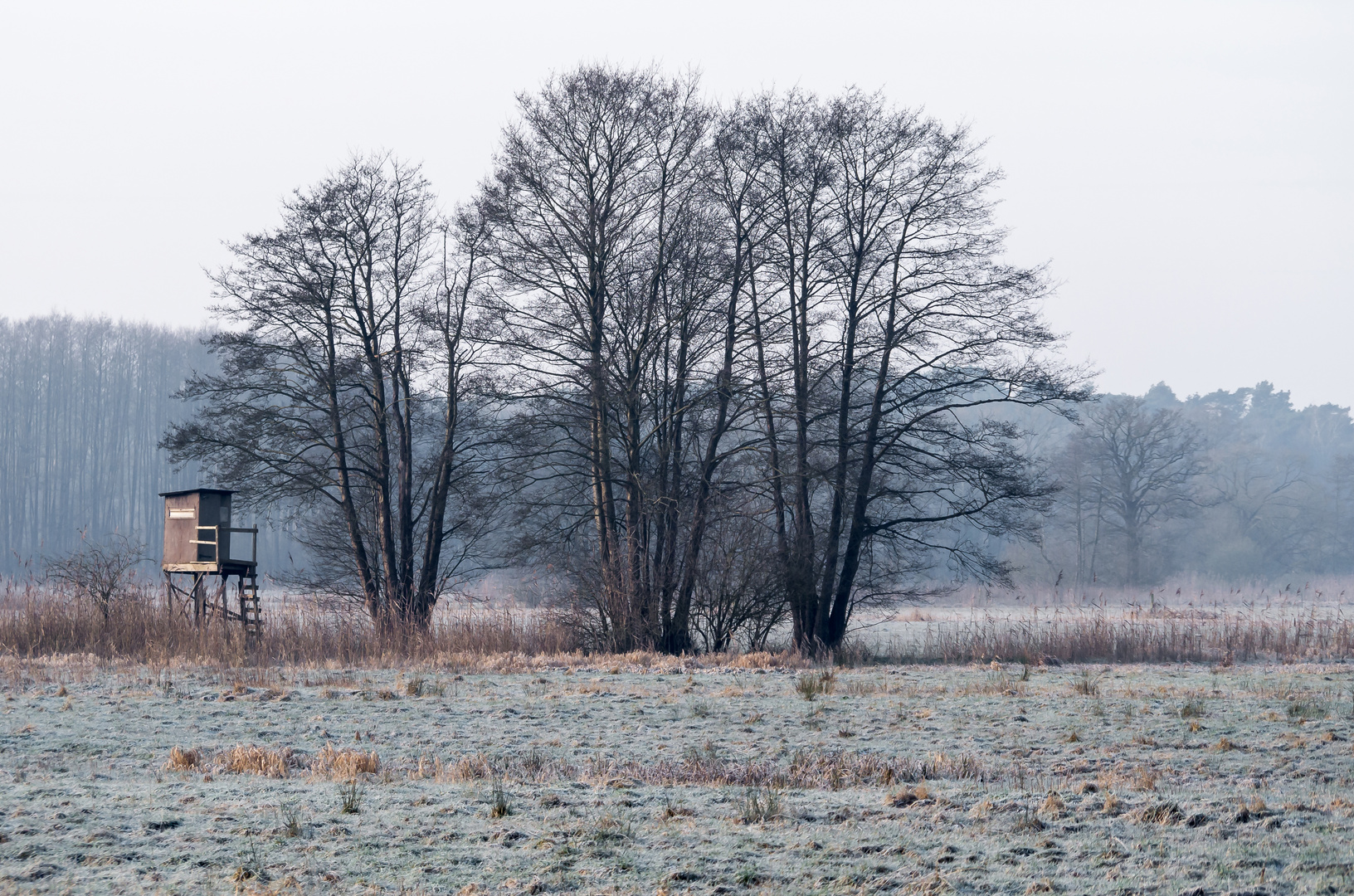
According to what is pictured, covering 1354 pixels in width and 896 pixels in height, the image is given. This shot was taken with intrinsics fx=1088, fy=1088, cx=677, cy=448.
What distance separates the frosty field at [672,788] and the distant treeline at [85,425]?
58227 millimetres

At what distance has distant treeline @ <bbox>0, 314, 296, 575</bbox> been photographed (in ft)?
209

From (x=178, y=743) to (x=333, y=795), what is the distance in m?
3.19

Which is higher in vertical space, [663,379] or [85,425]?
[85,425]

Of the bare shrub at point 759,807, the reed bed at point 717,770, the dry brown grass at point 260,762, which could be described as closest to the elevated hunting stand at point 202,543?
the dry brown grass at point 260,762

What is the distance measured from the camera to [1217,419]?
89.1 meters

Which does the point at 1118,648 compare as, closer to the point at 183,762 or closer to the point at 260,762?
the point at 260,762

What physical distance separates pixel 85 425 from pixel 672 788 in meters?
70.4

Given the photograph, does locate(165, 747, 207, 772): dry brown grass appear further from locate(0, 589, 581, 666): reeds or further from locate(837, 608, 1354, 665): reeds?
locate(837, 608, 1354, 665): reeds

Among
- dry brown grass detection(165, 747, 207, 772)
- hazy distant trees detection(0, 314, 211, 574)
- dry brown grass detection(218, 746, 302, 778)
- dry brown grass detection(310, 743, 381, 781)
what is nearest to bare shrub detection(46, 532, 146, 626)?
dry brown grass detection(165, 747, 207, 772)

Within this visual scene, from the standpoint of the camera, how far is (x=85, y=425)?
220 feet

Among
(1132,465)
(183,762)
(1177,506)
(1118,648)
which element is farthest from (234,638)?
(1177,506)

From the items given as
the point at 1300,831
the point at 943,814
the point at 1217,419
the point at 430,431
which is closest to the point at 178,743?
the point at 943,814

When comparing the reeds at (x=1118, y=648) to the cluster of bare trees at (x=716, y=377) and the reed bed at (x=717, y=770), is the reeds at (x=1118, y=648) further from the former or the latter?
the reed bed at (x=717, y=770)

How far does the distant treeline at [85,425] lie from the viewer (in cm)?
6381
